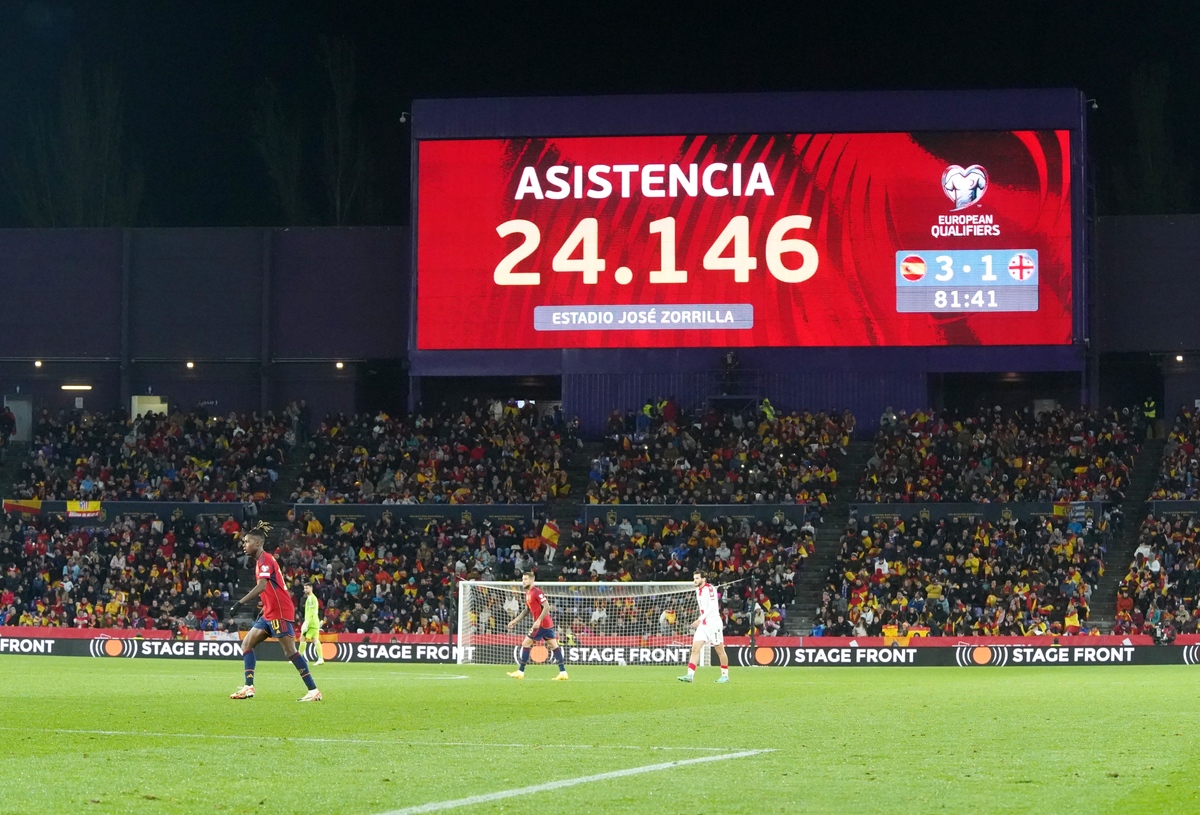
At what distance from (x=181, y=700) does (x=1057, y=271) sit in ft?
115

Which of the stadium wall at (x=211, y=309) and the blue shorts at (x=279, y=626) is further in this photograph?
the stadium wall at (x=211, y=309)

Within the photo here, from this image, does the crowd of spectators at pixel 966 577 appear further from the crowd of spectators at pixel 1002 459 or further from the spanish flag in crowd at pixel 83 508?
the spanish flag in crowd at pixel 83 508

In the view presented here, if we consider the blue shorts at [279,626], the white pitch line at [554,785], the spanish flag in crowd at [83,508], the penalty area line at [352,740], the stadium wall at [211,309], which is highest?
the stadium wall at [211,309]

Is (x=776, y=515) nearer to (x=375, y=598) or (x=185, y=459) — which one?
(x=375, y=598)

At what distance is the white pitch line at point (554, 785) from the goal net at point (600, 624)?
26.5 meters

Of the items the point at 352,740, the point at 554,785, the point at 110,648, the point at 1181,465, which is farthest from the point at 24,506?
the point at 554,785

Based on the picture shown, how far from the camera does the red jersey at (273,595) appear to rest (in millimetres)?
19297

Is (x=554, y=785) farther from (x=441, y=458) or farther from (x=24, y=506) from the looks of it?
(x=24, y=506)

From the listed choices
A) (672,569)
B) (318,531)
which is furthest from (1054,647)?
(318,531)

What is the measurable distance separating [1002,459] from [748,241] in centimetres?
994

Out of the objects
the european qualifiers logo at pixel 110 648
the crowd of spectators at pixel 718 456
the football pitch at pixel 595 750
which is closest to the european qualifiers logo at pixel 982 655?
the crowd of spectators at pixel 718 456

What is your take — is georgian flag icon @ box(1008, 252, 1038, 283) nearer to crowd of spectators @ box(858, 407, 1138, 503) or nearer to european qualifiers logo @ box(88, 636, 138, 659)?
crowd of spectators @ box(858, 407, 1138, 503)

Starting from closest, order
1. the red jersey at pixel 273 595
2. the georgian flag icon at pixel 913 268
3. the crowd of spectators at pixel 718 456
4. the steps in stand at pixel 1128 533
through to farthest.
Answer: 1. the red jersey at pixel 273 595
2. the steps in stand at pixel 1128 533
3. the georgian flag icon at pixel 913 268
4. the crowd of spectators at pixel 718 456

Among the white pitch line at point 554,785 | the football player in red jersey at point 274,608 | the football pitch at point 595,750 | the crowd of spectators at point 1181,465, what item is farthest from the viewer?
the crowd of spectators at point 1181,465
